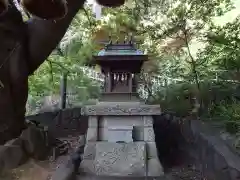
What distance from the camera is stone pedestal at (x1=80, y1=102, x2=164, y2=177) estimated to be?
4.81 metres

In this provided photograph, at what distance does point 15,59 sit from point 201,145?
10.5ft

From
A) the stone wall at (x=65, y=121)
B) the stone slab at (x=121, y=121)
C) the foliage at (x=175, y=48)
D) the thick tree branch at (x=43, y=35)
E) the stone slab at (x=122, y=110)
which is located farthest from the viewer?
the stone wall at (x=65, y=121)

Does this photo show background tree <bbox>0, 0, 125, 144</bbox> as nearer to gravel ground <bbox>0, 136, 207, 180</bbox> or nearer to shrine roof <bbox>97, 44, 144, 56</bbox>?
gravel ground <bbox>0, 136, 207, 180</bbox>

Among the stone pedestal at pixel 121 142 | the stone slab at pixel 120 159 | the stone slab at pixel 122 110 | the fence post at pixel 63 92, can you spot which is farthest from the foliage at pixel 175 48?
the stone slab at pixel 120 159

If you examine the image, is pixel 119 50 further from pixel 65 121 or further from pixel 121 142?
pixel 65 121

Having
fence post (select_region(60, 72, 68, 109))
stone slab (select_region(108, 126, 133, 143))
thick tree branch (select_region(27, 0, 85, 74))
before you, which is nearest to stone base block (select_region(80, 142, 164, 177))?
stone slab (select_region(108, 126, 133, 143))

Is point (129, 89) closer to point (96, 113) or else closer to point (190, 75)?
point (96, 113)

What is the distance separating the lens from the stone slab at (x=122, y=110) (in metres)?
4.98

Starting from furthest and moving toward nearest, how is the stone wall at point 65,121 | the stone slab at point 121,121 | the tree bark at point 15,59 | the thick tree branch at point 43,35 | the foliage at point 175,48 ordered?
the stone wall at point 65,121 < the foliage at point 175,48 < the stone slab at point 121,121 < the tree bark at point 15,59 < the thick tree branch at point 43,35

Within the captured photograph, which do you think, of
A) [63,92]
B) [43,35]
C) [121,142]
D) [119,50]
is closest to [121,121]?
[121,142]

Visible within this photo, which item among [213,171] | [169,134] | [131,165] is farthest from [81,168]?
[169,134]

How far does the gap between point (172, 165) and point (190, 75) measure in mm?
2353

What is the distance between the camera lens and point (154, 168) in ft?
15.8

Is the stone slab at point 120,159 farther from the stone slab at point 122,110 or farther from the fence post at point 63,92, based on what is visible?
the fence post at point 63,92
